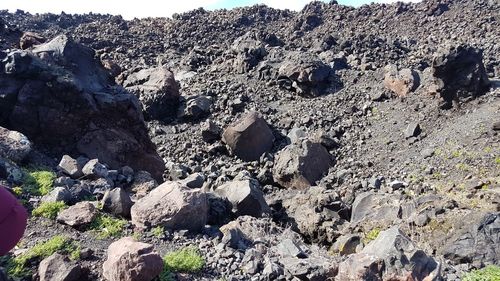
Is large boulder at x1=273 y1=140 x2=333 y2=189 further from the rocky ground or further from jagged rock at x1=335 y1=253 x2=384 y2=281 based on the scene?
jagged rock at x1=335 y1=253 x2=384 y2=281

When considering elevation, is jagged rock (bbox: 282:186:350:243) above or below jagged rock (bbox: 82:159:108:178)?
below

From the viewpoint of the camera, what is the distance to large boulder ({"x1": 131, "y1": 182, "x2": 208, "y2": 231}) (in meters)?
6.56

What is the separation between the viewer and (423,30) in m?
30.8

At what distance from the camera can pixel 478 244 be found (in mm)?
6891

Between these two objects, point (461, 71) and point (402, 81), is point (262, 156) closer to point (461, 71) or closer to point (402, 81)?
point (402, 81)

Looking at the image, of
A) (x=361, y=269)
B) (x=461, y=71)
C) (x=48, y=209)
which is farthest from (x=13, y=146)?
(x=461, y=71)

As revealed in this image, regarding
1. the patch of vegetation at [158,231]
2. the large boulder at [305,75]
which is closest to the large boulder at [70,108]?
the patch of vegetation at [158,231]

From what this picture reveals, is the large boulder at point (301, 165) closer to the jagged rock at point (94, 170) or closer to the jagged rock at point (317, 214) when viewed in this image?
the jagged rock at point (317, 214)

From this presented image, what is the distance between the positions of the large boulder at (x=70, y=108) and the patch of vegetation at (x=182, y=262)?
17.0 feet

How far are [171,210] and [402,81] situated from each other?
13.9m

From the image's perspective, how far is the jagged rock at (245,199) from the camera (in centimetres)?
884

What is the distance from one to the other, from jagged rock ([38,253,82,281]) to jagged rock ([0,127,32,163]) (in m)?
3.66

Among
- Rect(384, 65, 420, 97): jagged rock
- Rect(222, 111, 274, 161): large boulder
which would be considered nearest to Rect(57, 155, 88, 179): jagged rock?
Rect(222, 111, 274, 161): large boulder

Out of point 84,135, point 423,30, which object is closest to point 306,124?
point 84,135
